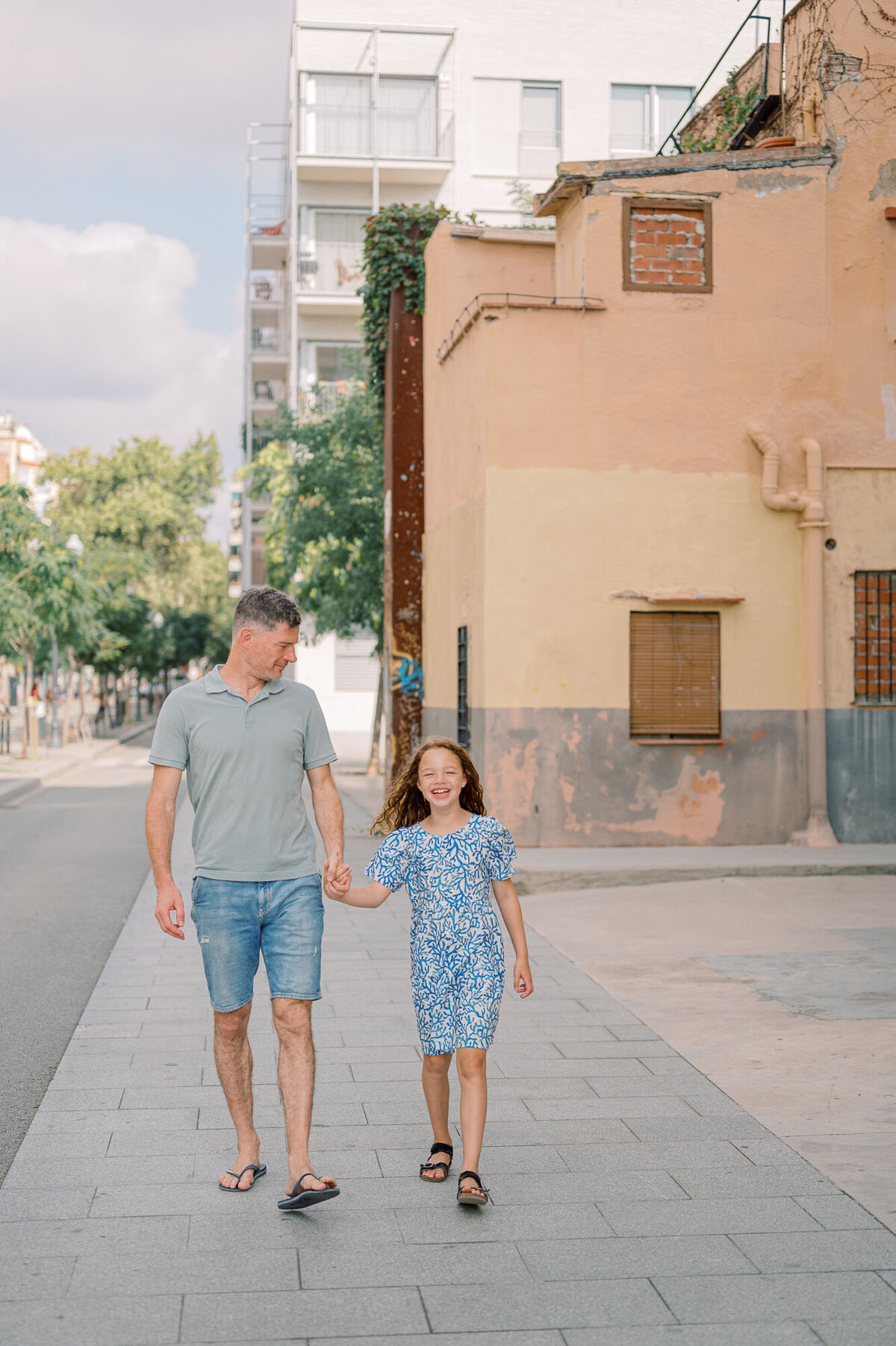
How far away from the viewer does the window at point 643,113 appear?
3988 centimetres

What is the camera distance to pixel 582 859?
508 inches

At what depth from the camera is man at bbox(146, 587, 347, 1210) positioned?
4812mm

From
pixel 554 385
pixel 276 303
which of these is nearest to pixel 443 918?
pixel 554 385

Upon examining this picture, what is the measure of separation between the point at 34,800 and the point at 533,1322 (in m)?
21.3

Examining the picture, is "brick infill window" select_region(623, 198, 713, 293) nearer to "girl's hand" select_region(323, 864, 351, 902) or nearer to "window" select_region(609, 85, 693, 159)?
"girl's hand" select_region(323, 864, 351, 902)

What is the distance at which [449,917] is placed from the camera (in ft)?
16.4

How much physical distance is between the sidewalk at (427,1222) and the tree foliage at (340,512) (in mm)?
17430

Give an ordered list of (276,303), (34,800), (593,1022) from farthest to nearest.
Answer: (276,303), (34,800), (593,1022)

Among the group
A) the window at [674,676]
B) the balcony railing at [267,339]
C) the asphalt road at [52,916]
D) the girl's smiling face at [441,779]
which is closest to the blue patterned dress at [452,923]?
the girl's smiling face at [441,779]

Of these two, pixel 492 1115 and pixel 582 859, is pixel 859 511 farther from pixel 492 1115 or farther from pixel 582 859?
pixel 492 1115

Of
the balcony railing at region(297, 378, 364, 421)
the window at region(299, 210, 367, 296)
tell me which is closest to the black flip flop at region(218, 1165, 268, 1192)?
the balcony railing at region(297, 378, 364, 421)

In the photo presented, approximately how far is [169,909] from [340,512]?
1941 centimetres

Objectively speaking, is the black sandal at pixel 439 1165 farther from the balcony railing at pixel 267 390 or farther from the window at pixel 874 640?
the balcony railing at pixel 267 390

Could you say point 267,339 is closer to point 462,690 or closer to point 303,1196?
point 462,690
